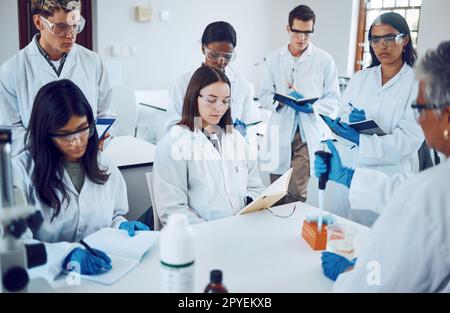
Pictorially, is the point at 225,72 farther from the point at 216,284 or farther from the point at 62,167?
the point at 216,284

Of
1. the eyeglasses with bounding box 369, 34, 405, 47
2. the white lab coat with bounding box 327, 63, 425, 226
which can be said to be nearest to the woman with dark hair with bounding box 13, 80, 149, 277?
the white lab coat with bounding box 327, 63, 425, 226

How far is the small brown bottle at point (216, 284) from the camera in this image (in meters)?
0.87

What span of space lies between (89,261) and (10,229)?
17.9 inches

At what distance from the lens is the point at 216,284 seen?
89 cm

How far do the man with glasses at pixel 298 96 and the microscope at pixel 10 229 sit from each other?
208 centimetres

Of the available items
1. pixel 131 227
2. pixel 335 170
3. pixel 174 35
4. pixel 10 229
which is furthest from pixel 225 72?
pixel 174 35

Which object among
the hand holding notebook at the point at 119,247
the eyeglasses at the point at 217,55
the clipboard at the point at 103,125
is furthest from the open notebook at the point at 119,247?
the eyeglasses at the point at 217,55

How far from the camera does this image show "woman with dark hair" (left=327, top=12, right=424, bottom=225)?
1961 millimetres

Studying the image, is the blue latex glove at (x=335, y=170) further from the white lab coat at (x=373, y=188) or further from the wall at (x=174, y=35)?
the wall at (x=174, y=35)

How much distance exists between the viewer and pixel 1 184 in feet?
2.47

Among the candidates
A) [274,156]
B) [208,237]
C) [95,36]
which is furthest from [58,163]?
[95,36]

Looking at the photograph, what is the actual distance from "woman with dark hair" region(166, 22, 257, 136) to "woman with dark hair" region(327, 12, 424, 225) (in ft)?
1.94

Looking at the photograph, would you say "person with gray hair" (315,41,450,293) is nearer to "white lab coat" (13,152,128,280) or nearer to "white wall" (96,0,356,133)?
"white lab coat" (13,152,128,280)

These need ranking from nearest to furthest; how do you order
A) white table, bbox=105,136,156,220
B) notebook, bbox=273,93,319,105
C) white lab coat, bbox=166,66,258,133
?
1. white table, bbox=105,136,156,220
2. white lab coat, bbox=166,66,258,133
3. notebook, bbox=273,93,319,105
